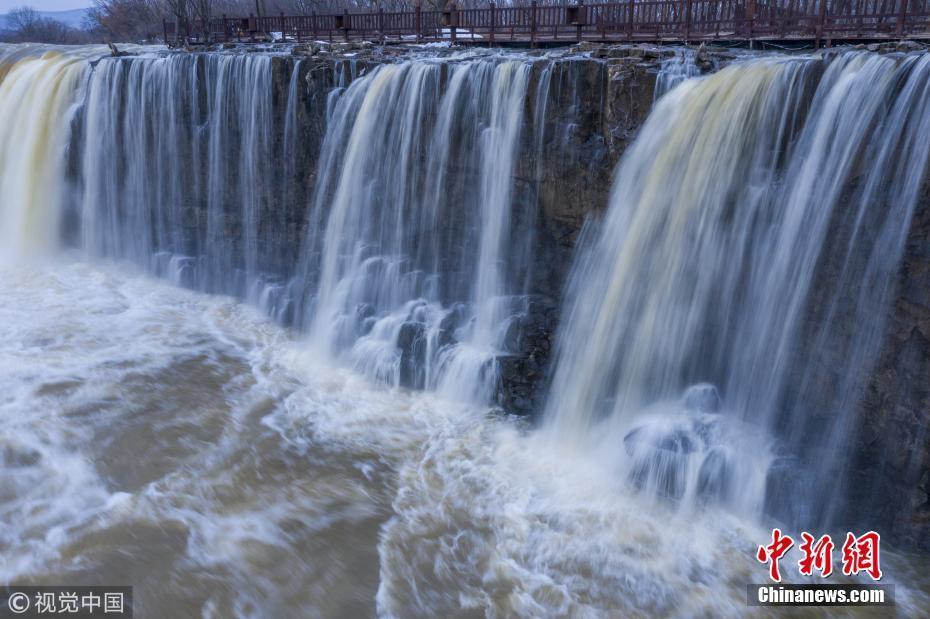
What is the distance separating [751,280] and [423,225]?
16.4 ft

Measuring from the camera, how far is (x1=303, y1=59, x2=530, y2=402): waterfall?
31.9ft

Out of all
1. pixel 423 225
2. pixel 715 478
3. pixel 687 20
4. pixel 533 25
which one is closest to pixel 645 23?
pixel 687 20

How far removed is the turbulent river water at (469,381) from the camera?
637 cm

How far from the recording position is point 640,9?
13.2 meters

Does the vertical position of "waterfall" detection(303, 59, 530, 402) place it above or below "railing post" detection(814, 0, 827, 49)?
below

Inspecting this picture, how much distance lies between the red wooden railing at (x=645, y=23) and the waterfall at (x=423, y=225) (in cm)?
429

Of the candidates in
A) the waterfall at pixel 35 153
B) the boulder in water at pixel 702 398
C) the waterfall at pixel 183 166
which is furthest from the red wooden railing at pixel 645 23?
the waterfall at pixel 35 153

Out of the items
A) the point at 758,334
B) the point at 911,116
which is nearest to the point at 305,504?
the point at 758,334

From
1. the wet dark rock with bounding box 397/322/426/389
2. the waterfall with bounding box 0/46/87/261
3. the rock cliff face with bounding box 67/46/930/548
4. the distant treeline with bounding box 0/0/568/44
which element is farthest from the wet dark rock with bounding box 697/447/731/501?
the distant treeline with bounding box 0/0/568/44

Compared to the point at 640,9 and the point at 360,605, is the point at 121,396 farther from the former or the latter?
the point at 640,9

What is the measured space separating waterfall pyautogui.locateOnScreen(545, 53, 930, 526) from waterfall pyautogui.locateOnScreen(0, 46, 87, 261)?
1278 centimetres

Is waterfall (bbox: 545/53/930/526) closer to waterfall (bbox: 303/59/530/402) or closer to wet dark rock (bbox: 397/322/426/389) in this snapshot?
waterfall (bbox: 303/59/530/402)

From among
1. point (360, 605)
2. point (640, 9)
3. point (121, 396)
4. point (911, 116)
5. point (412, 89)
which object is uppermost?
point (640, 9)

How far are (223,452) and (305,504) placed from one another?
4.87 feet
